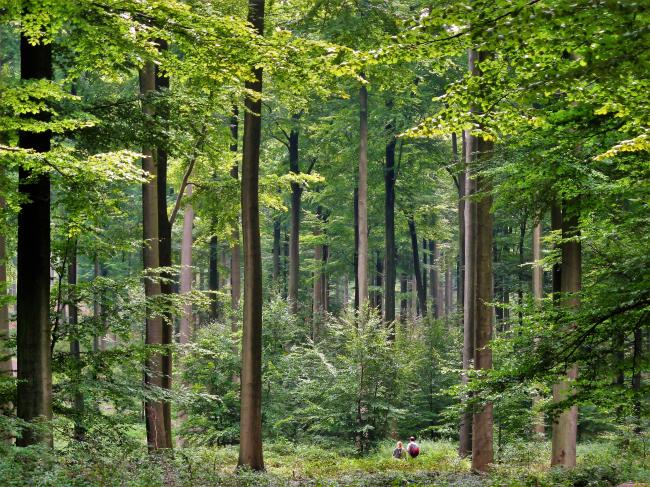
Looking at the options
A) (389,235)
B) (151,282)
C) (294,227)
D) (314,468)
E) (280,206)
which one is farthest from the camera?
(294,227)

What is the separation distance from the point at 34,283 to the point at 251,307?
5310mm

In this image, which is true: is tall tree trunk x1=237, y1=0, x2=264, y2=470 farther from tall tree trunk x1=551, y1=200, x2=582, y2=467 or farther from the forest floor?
tall tree trunk x1=551, y1=200, x2=582, y2=467

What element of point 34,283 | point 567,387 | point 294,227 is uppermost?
point 294,227

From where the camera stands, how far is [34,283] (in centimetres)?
798

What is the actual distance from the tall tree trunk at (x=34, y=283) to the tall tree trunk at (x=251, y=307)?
4.97 metres

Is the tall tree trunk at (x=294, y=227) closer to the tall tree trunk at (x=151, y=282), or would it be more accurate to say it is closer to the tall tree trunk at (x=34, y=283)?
the tall tree trunk at (x=151, y=282)

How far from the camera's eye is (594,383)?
7.17 meters

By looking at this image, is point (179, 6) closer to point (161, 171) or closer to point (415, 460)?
point (161, 171)

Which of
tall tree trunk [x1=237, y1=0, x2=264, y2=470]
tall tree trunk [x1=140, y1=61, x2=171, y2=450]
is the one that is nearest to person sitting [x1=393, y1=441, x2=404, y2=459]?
tall tree trunk [x1=237, y1=0, x2=264, y2=470]

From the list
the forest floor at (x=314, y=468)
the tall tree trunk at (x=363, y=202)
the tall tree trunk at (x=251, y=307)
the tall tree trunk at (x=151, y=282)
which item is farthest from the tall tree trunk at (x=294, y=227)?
the tall tree trunk at (x=151, y=282)

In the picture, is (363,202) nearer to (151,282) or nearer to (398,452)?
(398,452)

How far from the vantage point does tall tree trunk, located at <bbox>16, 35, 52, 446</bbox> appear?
7910mm

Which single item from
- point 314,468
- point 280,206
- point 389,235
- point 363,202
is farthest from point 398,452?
point 389,235

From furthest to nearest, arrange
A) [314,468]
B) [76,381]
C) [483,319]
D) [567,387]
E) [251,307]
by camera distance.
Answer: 1. [314,468]
2. [251,307]
3. [483,319]
4. [567,387]
5. [76,381]
